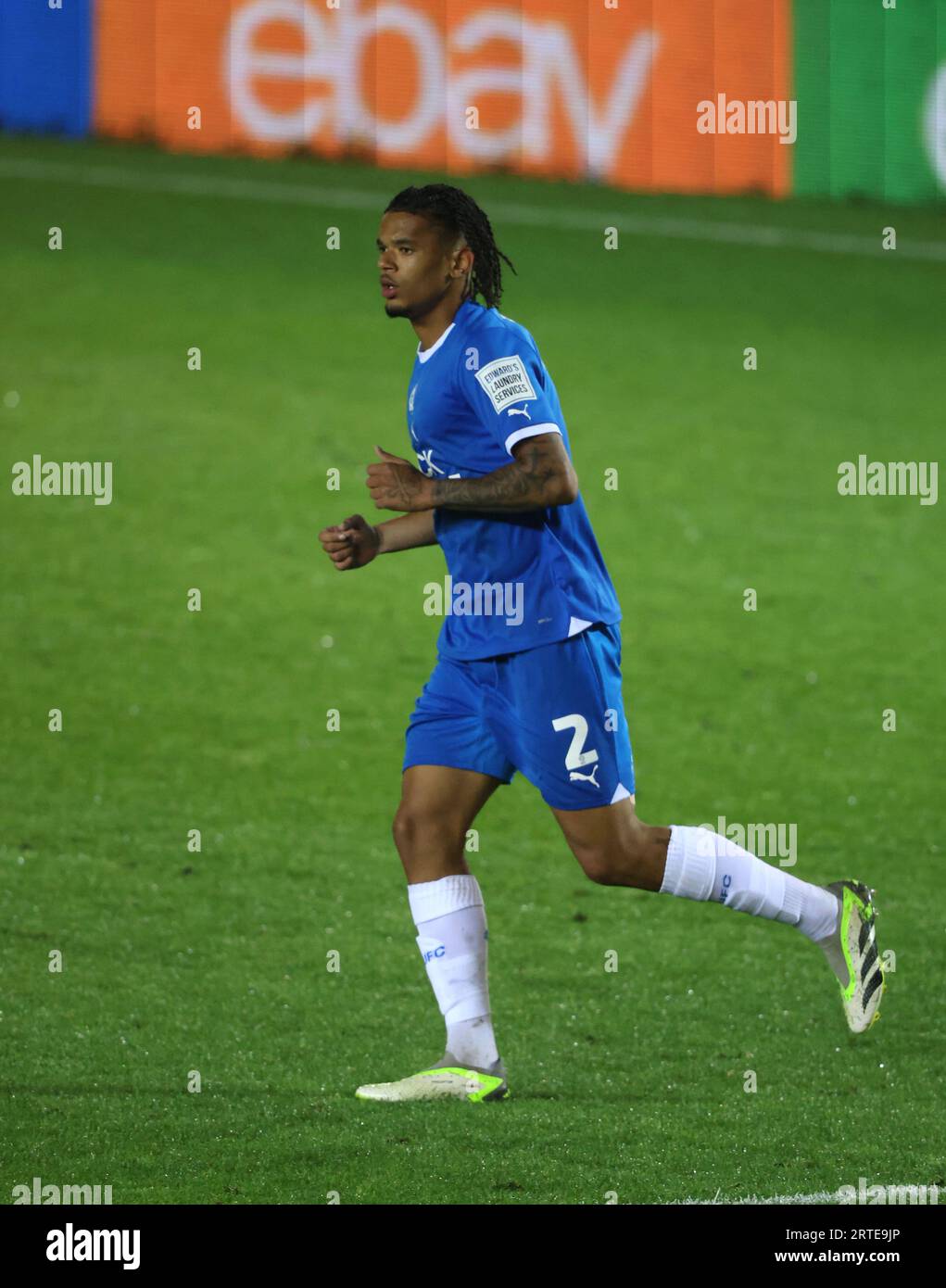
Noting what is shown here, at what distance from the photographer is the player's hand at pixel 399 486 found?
236 inches

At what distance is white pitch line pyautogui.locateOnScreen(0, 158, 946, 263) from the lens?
22625mm

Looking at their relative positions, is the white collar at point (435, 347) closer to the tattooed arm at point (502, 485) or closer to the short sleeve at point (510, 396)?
the short sleeve at point (510, 396)

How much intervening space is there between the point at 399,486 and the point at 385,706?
6.17 metres

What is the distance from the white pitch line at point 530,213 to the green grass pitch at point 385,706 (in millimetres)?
126

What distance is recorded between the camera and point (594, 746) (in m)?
6.10

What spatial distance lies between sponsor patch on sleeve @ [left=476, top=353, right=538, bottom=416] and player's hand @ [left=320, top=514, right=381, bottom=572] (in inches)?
21.7

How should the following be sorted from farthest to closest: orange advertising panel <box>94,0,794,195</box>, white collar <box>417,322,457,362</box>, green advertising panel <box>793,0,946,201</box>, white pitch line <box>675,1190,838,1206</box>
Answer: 1. green advertising panel <box>793,0,946,201</box>
2. orange advertising panel <box>94,0,794,195</box>
3. white collar <box>417,322,457,362</box>
4. white pitch line <box>675,1190,838,1206</box>

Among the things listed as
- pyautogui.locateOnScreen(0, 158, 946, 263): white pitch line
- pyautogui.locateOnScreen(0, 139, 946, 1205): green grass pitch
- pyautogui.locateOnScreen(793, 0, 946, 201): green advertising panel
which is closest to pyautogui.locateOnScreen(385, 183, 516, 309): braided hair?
pyautogui.locateOnScreen(0, 139, 946, 1205): green grass pitch

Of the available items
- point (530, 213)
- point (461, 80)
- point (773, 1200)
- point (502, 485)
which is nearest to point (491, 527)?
point (502, 485)

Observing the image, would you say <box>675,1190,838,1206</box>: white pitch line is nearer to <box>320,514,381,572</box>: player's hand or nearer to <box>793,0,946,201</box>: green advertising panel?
<box>320,514,381,572</box>: player's hand

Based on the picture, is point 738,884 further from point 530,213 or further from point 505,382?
point 530,213

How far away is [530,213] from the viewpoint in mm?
22922

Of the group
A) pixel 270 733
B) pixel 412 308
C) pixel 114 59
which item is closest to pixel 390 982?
pixel 412 308

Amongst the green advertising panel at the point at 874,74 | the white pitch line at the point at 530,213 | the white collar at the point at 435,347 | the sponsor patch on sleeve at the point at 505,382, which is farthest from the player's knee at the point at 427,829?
the green advertising panel at the point at 874,74
